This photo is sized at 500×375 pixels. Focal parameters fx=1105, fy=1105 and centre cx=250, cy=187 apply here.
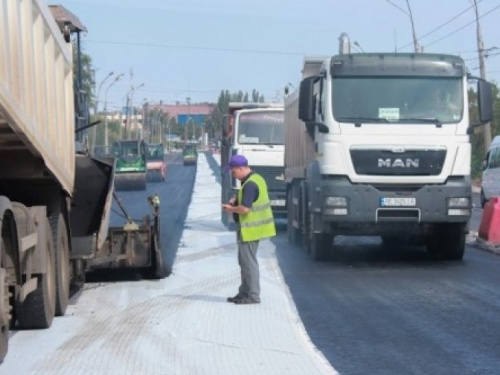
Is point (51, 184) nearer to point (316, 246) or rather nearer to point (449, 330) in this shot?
point (449, 330)

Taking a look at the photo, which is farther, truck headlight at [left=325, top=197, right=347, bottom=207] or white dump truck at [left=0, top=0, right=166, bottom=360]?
truck headlight at [left=325, top=197, right=347, bottom=207]

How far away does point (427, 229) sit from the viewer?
16.4m

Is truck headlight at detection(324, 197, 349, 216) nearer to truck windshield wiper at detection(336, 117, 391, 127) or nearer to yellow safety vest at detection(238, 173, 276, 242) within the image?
truck windshield wiper at detection(336, 117, 391, 127)

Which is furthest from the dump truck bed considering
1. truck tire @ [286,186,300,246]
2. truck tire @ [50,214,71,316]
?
truck tire @ [286,186,300,246]

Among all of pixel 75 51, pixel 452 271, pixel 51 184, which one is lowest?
pixel 452 271

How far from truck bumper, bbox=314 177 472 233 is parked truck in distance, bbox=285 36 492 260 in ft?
0.05

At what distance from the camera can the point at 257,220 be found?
459 inches

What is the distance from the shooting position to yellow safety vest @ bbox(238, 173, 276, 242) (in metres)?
11.6

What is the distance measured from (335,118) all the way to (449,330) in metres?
5.96

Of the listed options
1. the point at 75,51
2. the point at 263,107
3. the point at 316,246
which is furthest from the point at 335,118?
the point at 263,107

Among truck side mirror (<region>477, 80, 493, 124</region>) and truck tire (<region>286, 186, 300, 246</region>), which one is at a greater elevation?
truck side mirror (<region>477, 80, 493, 124</region>)

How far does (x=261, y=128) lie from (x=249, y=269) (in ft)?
43.6

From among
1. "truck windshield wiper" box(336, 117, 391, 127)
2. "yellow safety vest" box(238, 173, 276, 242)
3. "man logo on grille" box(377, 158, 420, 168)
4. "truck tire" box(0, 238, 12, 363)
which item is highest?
"truck windshield wiper" box(336, 117, 391, 127)

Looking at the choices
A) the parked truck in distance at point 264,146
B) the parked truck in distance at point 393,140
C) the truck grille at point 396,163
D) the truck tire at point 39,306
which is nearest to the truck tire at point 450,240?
the parked truck in distance at point 393,140
